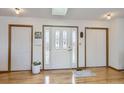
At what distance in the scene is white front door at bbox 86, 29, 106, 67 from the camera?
574 cm

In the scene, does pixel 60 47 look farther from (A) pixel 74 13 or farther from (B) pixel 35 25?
(A) pixel 74 13

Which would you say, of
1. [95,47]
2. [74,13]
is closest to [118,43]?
[95,47]

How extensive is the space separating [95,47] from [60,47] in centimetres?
159

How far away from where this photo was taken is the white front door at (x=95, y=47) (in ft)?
18.8

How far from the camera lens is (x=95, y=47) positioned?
19.1ft

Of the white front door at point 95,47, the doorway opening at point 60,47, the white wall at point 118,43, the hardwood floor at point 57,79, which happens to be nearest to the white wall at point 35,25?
the doorway opening at point 60,47

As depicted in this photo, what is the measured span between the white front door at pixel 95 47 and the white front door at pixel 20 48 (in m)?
2.51

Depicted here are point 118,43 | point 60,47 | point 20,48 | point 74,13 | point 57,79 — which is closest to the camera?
point 57,79

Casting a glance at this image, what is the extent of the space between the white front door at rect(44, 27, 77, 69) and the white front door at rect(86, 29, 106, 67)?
2.01ft

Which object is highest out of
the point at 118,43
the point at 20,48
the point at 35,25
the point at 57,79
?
the point at 35,25

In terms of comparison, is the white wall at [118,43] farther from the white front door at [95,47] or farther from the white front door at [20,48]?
the white front door at [20,48]

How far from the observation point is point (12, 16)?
4.92 meters

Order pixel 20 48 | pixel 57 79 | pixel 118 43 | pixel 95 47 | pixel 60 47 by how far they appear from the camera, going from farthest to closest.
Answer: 1. pixel 95 47
2. pixel 60 47
3. pixel 118 43
4. pixel 20 48
5. pixel 57 79

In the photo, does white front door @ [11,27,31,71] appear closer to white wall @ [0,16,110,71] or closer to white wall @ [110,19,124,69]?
white wall @ [0,16,110,71]
